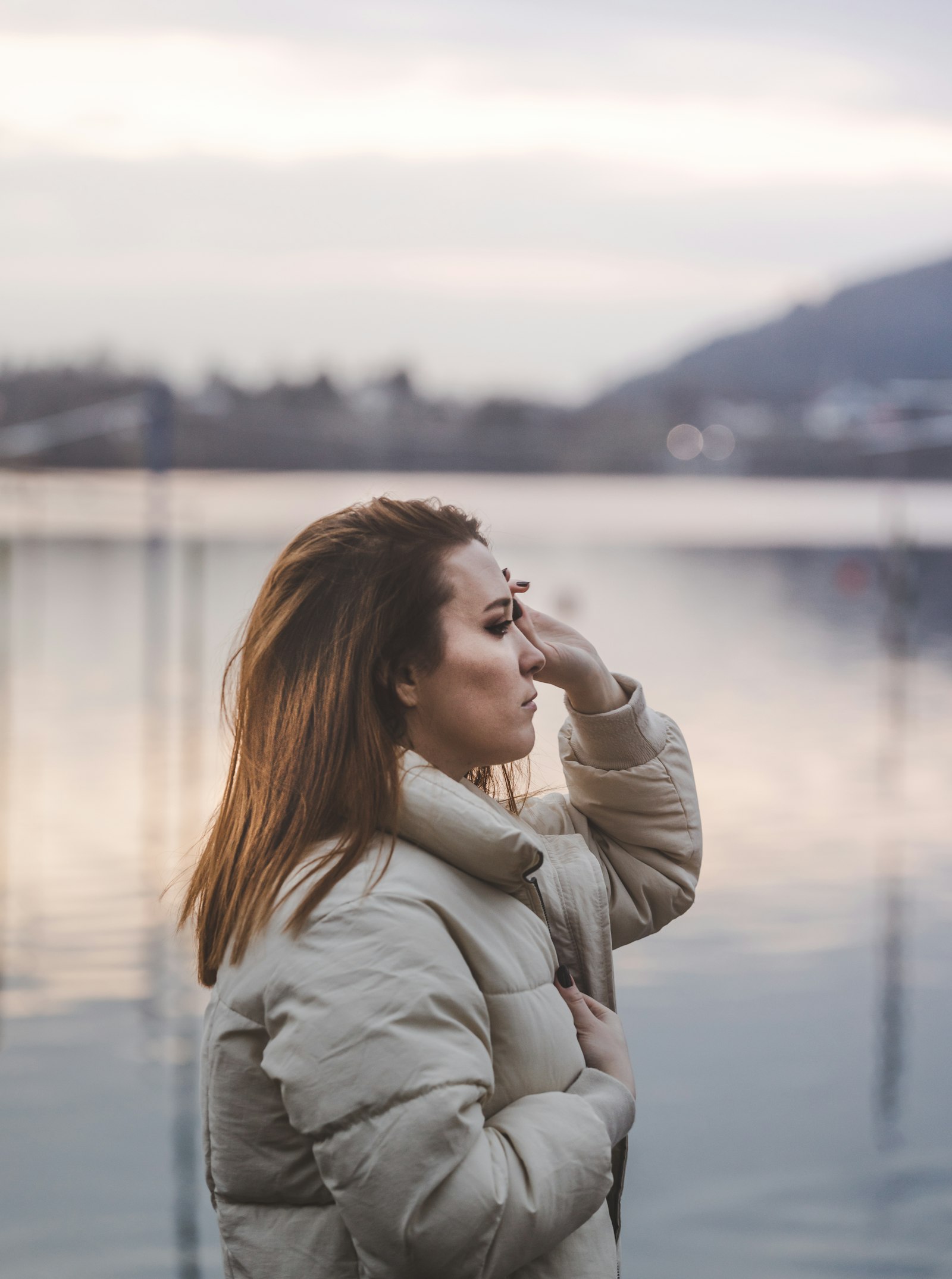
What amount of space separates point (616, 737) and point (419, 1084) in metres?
0.59

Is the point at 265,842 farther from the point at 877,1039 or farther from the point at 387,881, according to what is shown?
the point at 877,1039

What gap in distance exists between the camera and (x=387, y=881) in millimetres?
1086

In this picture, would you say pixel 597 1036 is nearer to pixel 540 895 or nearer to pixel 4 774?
pixel 540 895

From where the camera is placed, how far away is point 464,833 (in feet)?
3.69

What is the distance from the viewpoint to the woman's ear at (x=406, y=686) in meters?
1.23

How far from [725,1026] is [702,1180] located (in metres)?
1.05

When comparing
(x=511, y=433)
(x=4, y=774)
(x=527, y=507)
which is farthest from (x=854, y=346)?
(x=4, y=774)

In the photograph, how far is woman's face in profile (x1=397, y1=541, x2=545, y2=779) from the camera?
1.25 m

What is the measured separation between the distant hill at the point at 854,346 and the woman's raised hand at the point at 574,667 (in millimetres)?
110091

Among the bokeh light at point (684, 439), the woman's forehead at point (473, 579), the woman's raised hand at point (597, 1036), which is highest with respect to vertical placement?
the bokeh light at point (684, 439)

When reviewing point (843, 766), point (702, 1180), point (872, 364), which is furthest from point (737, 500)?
point (702, 1180)

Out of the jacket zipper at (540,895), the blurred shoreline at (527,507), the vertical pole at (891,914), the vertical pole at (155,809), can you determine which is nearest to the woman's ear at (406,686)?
the jacket zipper at (540,895)

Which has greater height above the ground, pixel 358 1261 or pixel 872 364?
pixel 872 364

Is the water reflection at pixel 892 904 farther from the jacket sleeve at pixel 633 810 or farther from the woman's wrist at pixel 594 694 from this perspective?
the woman's wrist at pixel 594 694
